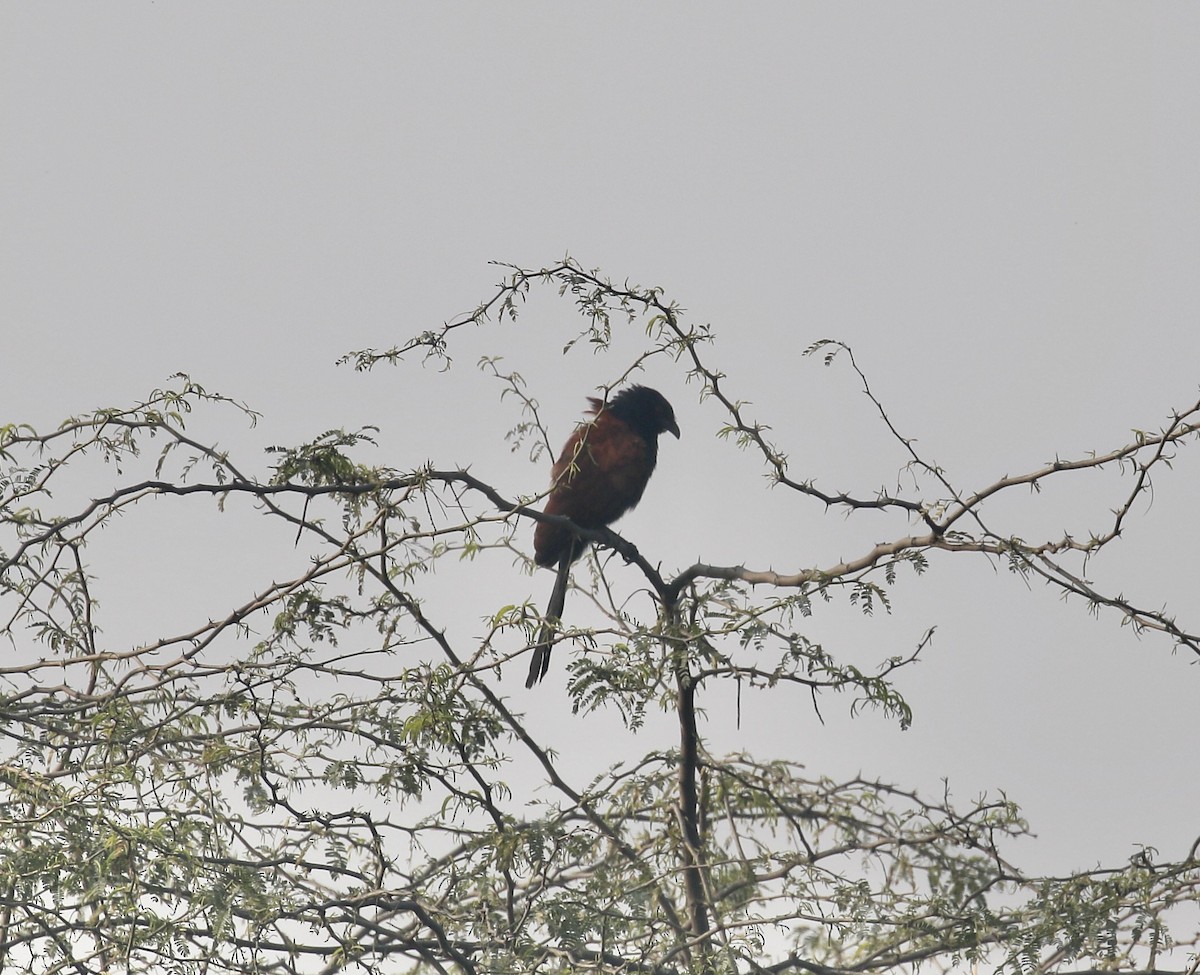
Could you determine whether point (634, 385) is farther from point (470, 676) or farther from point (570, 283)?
point (470, 676)

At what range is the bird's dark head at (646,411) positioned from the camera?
23.1 ft

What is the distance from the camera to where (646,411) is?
23.2 feet

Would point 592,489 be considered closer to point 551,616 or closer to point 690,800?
point 551,616

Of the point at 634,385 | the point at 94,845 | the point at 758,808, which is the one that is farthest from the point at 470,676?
the point at 634,385

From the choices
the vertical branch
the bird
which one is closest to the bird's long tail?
the bird

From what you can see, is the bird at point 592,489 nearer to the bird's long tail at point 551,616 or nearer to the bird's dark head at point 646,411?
the bird's long tail at point 551,616

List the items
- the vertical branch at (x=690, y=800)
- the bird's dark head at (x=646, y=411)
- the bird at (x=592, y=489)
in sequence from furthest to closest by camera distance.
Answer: the bird's dark head at (x=646, y=411), the bird at (x=592, y=489), the vertical branch at (x=690, y=800)

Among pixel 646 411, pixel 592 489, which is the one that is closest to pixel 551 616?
pixel 592 489

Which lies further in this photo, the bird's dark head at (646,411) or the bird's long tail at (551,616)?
the bird's dark head at (646,411)

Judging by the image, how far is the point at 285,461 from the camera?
4.18 meters

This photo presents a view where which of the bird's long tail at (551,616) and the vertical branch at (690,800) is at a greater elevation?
the bird's long tail at (551,616)

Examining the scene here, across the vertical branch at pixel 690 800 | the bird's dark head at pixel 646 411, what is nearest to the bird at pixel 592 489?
the bird's dark head at pixel 646 411

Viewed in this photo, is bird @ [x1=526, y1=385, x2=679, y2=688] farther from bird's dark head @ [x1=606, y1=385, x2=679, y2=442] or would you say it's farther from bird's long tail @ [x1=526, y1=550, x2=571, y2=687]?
bird's dark head @ [x1=606, y1=385, x2=679, y2=442]

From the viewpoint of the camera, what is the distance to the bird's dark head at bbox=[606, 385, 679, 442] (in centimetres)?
703
